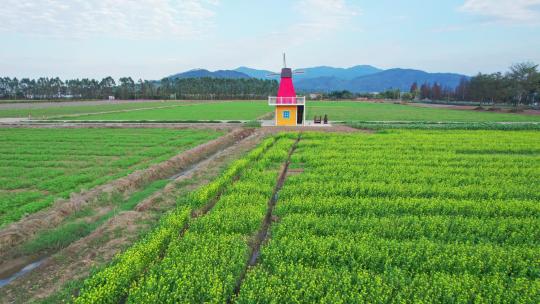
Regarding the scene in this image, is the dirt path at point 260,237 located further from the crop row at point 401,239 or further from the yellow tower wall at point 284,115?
the yellow tower wall at point 284,115

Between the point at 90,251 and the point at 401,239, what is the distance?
30.0 feet

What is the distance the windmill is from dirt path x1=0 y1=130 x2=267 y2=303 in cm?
2573

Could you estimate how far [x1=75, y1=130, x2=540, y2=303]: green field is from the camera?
7094 millimetres

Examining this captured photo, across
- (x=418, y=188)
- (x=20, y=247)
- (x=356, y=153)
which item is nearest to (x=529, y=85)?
(x=356, y=153)

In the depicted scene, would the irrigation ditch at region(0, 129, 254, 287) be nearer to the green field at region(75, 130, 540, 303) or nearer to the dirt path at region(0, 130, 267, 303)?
the dirt path at region(0, 130, 267, 303)

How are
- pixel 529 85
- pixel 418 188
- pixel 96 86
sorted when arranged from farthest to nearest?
pixel 96 86, pixel 529 85, pixel 418 188

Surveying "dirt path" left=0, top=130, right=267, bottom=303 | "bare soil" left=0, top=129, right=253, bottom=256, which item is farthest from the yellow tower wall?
"dirt path" left=0, top=130, right=267, bottom=303

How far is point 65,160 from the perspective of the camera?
21.5 m

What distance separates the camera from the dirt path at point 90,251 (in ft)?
26.0

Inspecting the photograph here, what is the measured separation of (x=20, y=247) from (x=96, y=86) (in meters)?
161

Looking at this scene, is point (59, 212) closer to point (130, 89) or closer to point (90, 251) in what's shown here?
point (90, 251)

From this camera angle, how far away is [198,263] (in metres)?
8.10

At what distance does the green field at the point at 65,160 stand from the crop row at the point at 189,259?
20.7 ft

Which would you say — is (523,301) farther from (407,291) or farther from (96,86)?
(96,86)
